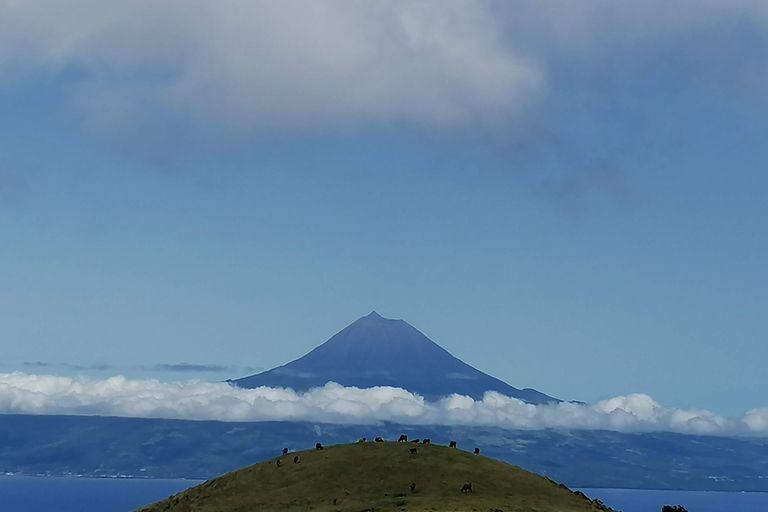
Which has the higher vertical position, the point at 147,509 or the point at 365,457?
the point at 365,457

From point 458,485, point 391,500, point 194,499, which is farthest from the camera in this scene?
point 194,499

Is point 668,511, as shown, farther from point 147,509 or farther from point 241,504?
point 147,509

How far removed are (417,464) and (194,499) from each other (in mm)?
22557

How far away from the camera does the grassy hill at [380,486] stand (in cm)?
8356

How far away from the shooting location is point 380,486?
8894cm

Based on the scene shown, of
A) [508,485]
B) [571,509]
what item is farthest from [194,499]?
[571,509]

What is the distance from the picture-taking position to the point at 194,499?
9700cm

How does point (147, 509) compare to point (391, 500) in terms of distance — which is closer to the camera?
point (391, 500)

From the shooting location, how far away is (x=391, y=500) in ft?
272

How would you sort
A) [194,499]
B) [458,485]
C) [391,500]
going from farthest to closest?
1. [194,499]
2. [458,485]
3. [391,500]

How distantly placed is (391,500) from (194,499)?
24283 mm

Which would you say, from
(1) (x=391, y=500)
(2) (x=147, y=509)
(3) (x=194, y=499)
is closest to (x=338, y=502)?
(1) (x=391, y=500)

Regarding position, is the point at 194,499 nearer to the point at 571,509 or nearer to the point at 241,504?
the point at 241,504

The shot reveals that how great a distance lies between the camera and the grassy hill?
274 feet
